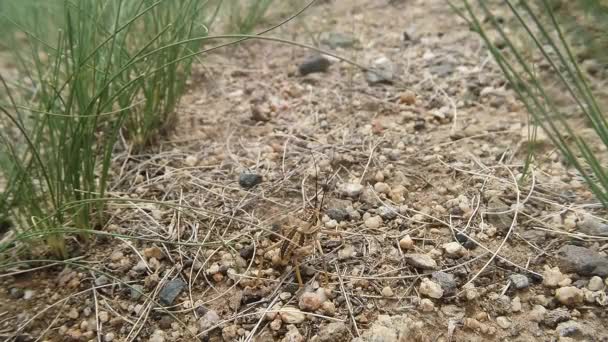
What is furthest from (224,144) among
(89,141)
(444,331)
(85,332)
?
(444,331)

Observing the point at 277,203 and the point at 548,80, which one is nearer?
the point at 277,203

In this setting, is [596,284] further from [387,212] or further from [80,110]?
[80,110]

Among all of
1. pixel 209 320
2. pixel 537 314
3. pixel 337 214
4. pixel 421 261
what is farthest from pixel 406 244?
pixel 209 320

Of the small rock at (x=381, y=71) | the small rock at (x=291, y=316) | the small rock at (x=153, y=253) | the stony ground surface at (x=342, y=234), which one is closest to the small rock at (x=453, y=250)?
the stony ground surface at (x=342, y=234)

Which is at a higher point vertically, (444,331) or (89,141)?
(89,141)

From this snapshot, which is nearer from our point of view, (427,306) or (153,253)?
(427,306)

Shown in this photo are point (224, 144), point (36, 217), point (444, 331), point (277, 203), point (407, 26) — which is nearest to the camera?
point (444, 331)

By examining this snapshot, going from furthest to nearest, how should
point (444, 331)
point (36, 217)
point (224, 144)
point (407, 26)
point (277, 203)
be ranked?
point (407, 26)
point (224, 144)
point (277, 203)
point (36, 217)
point (444, 331)

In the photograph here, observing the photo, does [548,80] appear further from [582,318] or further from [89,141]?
[89,141]
